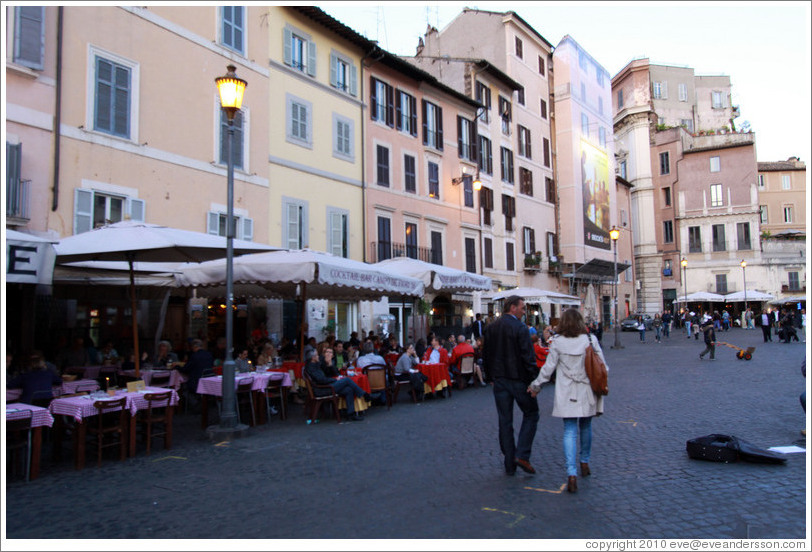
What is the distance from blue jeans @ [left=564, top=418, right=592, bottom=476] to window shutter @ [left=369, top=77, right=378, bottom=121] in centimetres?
1917

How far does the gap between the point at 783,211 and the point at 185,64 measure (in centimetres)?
6193

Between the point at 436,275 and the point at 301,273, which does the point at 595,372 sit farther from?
the point at 436,275

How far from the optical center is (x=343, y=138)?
21.6 meters

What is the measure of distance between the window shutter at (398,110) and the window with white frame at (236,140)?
8490 mm

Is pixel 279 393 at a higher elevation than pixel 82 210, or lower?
lower

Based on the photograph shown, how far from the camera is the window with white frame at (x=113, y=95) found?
1355cm

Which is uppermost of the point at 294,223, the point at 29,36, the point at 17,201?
the point at 29,36

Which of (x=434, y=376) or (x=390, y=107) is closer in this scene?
(x=434, y=376)

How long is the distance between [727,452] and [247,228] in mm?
14146

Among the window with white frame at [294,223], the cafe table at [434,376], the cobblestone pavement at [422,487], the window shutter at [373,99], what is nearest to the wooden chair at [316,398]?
the cobblestone pavement at [422,487]

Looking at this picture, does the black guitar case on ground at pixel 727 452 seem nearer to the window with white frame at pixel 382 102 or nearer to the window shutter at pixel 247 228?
the window shutter at pixel 247 228

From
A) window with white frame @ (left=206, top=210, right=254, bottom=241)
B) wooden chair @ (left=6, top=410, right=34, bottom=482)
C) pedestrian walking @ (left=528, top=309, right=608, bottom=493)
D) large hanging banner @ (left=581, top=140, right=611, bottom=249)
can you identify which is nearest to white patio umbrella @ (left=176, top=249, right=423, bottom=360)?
window with white frame @ (left=206, top=210, right=254, bottom=241)

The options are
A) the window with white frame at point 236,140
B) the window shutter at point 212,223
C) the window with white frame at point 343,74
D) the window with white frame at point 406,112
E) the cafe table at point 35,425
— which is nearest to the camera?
the cafe table at point 35,425

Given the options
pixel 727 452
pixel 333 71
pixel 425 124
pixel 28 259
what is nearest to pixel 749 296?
pixel 425 124
